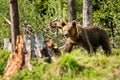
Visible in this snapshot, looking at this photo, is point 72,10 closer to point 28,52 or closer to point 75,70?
point 28,52

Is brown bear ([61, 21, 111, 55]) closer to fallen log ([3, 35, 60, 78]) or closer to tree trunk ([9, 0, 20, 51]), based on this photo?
fallen log ([3, 35, 60, 78])

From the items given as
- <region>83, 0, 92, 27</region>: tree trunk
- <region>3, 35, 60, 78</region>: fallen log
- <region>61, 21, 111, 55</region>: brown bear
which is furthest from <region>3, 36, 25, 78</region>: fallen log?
<region>83, 0, 92, 27</region>: tree trunk

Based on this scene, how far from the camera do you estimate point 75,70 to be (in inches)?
302

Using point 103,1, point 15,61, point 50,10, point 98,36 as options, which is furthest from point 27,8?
point 15,61

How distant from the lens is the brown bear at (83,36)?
10.2m

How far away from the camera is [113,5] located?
24.6 metres

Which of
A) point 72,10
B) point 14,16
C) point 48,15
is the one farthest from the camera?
point 48,15

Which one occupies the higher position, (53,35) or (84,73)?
(84,73)

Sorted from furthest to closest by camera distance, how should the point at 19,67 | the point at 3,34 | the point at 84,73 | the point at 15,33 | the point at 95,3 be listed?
the point at 95,3 → the point at 3,34 → the point at 15,33 → the point at 19,67 → the point at 84,73

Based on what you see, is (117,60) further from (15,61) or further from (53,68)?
(15,61)

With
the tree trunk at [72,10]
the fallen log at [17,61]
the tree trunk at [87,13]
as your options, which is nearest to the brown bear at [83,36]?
the fallen log at [17,61]

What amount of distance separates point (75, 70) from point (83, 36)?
269 cm

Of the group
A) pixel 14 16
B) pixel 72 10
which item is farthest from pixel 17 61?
pixel 72 10

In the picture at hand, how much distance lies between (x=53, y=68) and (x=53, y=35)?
487 inches
